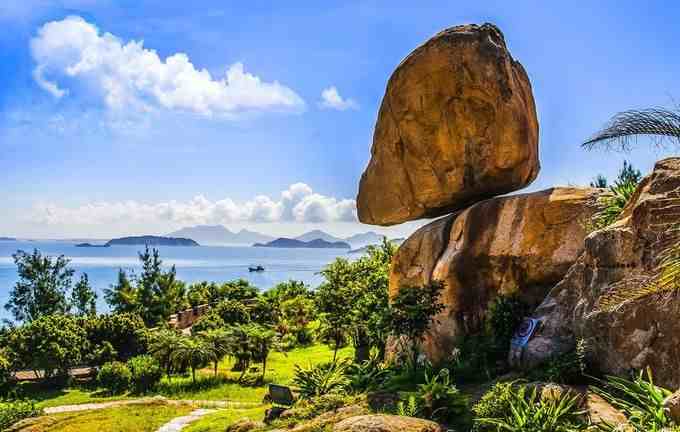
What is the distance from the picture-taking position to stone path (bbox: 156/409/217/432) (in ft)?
55.1

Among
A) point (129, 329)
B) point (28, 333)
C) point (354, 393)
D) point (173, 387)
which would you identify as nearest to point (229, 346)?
point (173, 387)

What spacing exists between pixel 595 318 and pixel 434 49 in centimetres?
885

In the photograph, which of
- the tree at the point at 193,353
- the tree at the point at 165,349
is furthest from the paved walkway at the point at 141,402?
the tree at the point at 165,349

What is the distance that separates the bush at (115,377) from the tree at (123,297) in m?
16.1

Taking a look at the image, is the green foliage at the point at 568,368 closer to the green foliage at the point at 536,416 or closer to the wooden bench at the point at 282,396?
the green foliage at the point at 536,416

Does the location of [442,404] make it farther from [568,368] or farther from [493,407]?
[568,368]

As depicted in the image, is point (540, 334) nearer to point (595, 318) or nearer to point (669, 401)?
point (595, 318)

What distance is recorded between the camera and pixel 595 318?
10.3 metres

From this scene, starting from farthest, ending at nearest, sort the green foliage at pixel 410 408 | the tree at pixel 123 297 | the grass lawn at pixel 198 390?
the tree at pixel 123 297, the grass lawn at pixel 198 390, the green foliage at pixel 410 408

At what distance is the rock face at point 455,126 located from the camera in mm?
15461

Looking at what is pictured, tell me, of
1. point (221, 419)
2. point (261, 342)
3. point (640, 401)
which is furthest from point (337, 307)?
point (640, 401)

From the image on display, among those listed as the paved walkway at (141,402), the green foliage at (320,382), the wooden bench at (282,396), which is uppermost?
the green foliage at (320,382)

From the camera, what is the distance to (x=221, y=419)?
16500 millimetres

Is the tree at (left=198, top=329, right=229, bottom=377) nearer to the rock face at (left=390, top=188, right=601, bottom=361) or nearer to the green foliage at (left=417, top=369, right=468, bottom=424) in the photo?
the rock face at (left=390, top=188, right=601, bottom=361)
